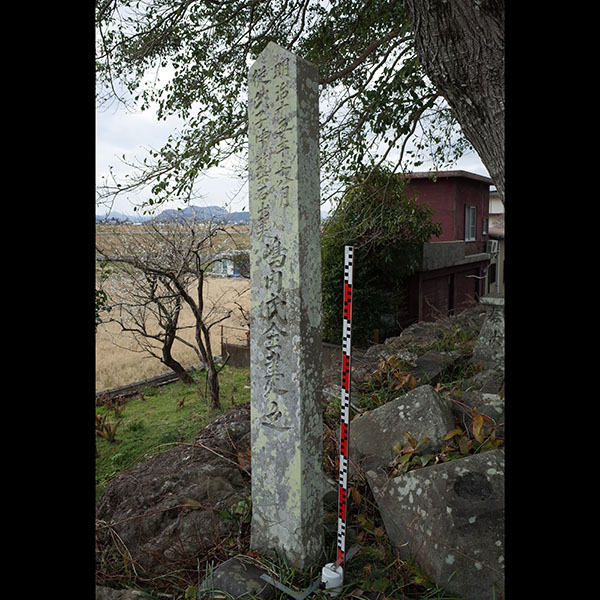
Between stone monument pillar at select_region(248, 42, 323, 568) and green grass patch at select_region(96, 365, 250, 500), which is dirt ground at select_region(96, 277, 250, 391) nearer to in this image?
green grass patch at select_region(96, 365, 250, 500)

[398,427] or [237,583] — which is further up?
[398,427]

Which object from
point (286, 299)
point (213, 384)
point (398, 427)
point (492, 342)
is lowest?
point (213, 384)

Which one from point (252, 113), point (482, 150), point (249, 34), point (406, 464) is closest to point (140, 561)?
point (406, 464)

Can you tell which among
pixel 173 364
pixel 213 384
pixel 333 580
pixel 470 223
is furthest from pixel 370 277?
pixel 333 580

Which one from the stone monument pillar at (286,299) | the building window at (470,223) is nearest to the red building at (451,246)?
the building window at (470,223)

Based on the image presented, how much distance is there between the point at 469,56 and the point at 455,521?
135 inches

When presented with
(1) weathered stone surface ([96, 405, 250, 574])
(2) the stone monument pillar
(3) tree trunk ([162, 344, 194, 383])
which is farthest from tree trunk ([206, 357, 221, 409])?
(2) the stone monument pillar

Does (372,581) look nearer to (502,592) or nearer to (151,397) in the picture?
(502,592)

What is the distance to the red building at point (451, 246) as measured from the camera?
13828 millimetres

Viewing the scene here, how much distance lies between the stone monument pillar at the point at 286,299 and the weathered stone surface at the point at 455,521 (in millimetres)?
557

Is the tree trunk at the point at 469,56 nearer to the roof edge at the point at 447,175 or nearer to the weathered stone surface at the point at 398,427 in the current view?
the weathered stone surface at the point at 398,427

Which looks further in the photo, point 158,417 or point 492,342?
point 158,417

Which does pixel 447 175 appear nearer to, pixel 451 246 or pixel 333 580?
pixel 451 246

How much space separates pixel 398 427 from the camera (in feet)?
12.9
